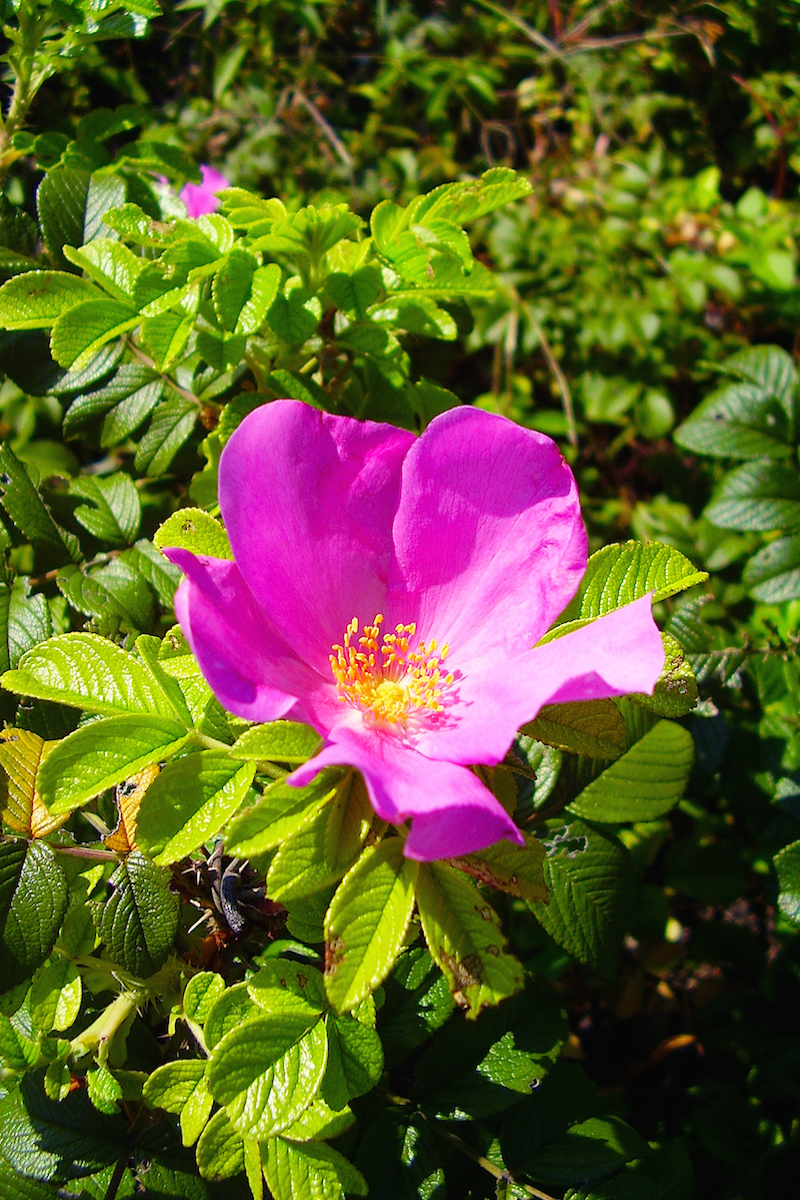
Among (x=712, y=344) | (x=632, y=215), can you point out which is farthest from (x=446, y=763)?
(x=632, y=215)

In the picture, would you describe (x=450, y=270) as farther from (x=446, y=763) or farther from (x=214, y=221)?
(x=446, y=763)

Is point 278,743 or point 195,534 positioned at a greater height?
point 195,534

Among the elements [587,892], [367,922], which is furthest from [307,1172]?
[587,892]

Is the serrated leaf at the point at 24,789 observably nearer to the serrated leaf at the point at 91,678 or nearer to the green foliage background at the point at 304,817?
the green foliage background at the point at 304,817

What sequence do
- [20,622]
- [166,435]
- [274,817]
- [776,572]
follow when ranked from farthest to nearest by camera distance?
[776,572]
[166,435]
[20,622]
[274,817]

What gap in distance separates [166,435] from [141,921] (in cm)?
80

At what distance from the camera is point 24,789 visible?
3.56 ft

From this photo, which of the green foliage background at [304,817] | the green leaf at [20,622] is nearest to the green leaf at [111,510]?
the green foliage background at [304,817]

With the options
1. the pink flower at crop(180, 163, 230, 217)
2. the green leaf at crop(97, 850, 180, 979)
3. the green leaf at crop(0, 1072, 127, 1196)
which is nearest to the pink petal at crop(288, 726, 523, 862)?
the green leaf at crop(97, 850, 180, 979)

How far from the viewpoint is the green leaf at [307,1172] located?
40.8 inches

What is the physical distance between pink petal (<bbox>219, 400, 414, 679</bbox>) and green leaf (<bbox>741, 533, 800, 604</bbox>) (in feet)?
3.09

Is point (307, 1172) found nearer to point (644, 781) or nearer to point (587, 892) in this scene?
point (587, 892)

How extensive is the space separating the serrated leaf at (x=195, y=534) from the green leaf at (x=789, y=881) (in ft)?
3.42

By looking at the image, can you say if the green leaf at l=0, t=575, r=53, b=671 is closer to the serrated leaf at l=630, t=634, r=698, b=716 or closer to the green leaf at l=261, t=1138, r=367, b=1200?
the green leaf at l=261, t=1138, r=367, b=1200
